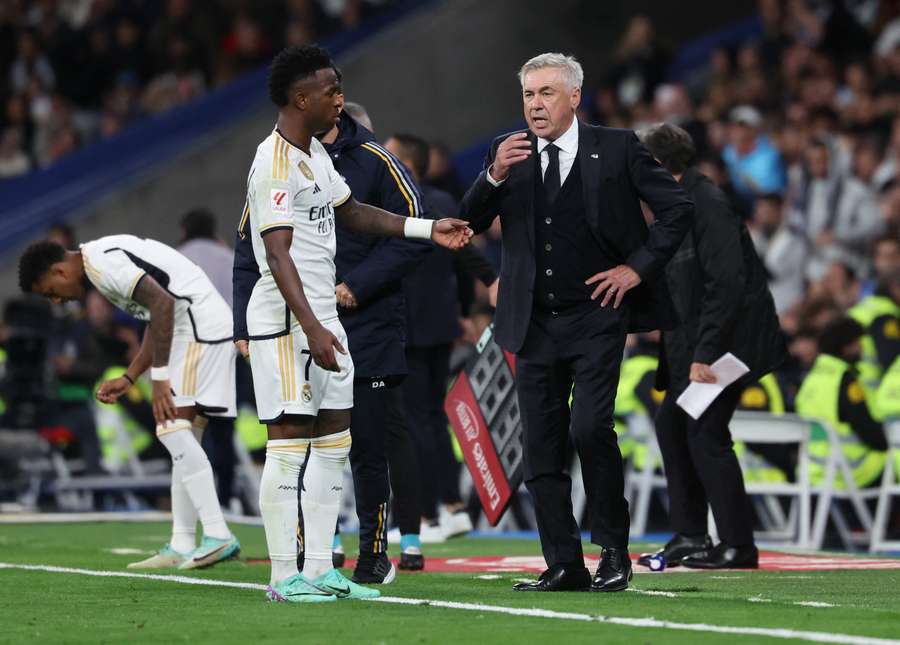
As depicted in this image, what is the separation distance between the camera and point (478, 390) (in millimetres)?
10117

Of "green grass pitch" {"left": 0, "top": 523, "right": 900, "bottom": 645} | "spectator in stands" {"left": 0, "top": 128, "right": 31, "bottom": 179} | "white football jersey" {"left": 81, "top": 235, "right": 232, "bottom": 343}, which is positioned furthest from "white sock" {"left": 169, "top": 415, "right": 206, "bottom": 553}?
"spectator in stands" {"left": 0, "top": 128, "right": 31, "bottom": 179}

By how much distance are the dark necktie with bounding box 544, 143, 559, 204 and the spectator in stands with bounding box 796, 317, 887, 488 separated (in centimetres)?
455

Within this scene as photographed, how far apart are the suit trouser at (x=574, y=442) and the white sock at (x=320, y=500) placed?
88 centimetres

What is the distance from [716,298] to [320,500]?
8.68 ft

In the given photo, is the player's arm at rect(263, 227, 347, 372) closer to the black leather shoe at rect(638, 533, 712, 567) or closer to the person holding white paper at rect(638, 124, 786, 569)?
the person holding white paper at rect(638, 124, 786, 569)

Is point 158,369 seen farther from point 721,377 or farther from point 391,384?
point 721,377

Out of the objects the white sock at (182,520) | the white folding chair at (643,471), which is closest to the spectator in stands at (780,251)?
the white folding chair at (643,471)

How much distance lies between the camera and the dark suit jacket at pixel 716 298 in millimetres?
8703

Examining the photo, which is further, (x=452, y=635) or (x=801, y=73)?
(x=801, y=73)

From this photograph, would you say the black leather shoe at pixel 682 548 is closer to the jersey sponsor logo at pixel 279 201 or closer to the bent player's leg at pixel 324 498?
the bent player's leg at pixel 324 498

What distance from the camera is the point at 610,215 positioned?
7.33 meters

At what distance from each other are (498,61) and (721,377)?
13.1 metres

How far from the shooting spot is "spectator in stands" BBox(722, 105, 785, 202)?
53.7ft

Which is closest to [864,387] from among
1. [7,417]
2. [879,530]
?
[879,530]
